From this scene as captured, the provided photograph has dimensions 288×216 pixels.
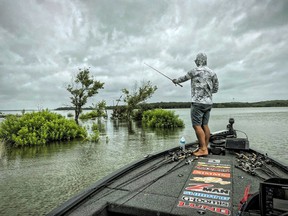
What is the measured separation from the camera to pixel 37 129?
1216cm

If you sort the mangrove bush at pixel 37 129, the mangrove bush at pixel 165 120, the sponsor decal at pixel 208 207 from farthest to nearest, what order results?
the mangrove bush at pixel 165 120
the mangrove bush at pixel 37 129
the sponsor decal at pixel 208 207

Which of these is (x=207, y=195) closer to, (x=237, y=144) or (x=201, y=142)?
(x=201, y=142)

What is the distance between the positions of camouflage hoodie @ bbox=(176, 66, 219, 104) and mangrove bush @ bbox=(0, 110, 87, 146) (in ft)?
31.0

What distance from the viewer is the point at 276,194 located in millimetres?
1710

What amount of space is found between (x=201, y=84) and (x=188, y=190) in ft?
8.34

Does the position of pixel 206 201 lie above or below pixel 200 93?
below

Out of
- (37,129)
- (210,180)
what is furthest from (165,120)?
(210,180)

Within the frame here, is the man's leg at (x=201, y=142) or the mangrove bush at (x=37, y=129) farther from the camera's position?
the mangrove bush at (x=37, y=129)

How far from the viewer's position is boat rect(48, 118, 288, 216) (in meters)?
1.90

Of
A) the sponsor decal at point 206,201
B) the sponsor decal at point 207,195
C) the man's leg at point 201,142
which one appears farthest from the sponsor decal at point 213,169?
the sponsor decal at point 206,201

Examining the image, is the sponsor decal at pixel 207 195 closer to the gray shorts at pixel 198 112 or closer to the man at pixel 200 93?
the man at pixel 200 93

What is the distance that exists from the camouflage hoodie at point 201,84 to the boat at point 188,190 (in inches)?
49.6

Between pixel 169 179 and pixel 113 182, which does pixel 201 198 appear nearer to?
pixel 169 179

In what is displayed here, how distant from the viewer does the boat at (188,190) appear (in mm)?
1904
